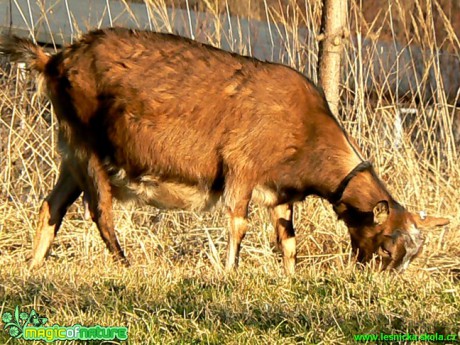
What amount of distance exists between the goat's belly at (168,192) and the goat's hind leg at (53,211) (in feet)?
1.31

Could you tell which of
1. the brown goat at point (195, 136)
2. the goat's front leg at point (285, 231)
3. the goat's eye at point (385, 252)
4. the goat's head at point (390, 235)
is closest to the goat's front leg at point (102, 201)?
the brown goat at point (195, 136)

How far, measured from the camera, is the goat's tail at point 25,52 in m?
6.77

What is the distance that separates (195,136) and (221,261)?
3.25ft

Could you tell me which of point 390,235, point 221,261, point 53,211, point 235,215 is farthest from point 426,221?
point 53,211

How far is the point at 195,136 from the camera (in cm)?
673

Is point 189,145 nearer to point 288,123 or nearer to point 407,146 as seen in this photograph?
point 288,123

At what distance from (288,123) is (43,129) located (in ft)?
8.49

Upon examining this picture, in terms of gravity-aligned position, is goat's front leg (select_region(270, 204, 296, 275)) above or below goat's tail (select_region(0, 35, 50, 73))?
below

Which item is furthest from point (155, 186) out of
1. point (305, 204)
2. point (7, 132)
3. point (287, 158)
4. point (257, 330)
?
point (257, 330)

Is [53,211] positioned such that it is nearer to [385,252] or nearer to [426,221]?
[385,252]

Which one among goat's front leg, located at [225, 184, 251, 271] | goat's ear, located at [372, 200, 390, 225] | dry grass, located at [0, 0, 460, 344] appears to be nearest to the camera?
dry grass, located at [0, 0, 460, 344]

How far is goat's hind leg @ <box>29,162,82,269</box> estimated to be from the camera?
6902 mm

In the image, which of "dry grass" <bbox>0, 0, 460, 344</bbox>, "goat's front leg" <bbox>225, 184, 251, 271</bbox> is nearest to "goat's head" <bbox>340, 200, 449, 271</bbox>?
"dry grass" <bbox>0, 0, 460, 344</bbox>

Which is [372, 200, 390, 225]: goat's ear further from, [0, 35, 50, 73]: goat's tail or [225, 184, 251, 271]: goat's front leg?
[0, 35, 50, 73]: goat's tail
